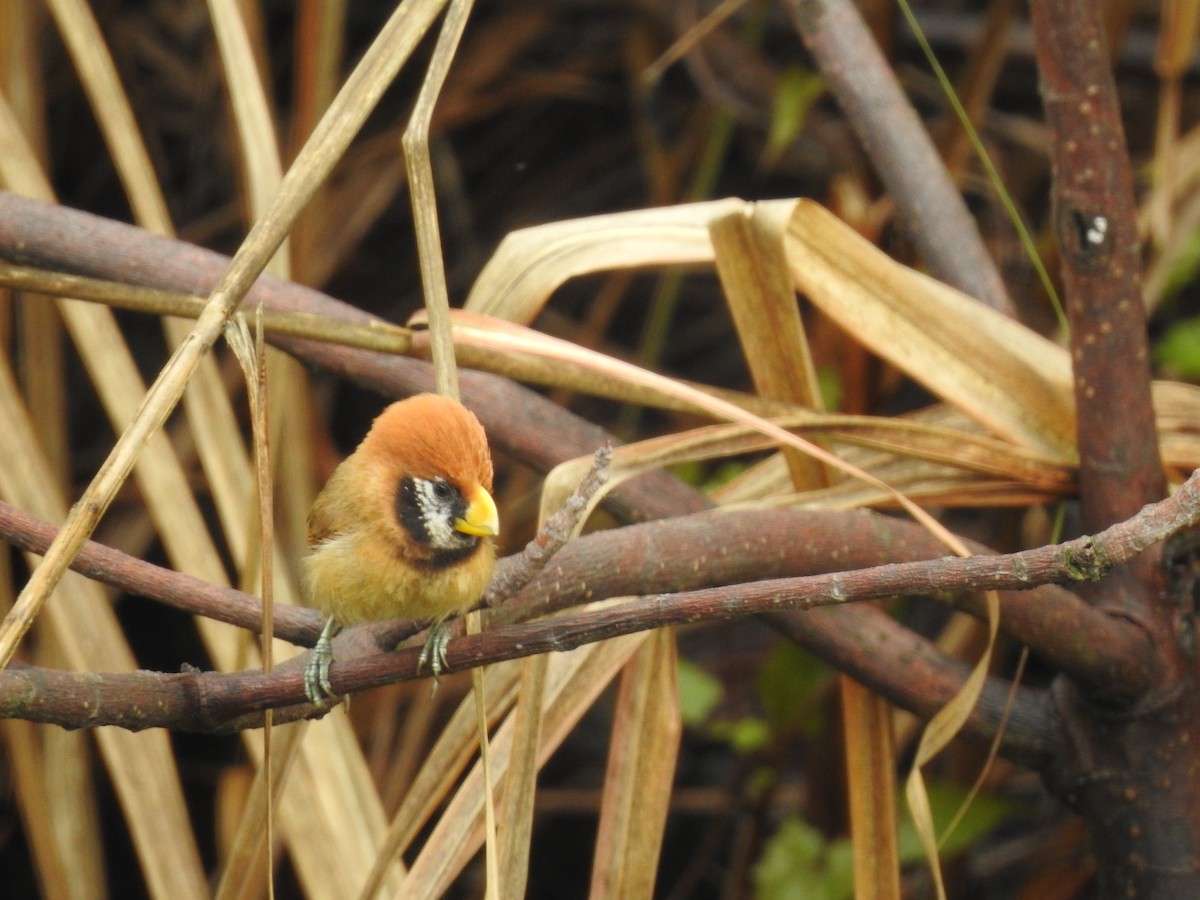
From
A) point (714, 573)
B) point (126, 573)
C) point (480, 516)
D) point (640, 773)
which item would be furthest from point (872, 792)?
point (126, 573)

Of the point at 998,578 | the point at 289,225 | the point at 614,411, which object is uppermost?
the point at 614,411

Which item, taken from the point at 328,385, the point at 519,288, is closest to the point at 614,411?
the point at 328,385

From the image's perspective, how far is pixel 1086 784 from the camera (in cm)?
197

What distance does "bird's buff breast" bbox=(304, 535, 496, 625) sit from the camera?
63.2 inches

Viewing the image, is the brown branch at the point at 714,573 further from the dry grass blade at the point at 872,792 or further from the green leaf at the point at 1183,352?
the green leaf at the point at 1183,352

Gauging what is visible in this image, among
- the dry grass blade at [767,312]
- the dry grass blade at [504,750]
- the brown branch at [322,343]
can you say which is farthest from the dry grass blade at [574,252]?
the dry grass blade at [504,750]

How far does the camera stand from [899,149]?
7.70 ft

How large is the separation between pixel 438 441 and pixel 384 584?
216 mm

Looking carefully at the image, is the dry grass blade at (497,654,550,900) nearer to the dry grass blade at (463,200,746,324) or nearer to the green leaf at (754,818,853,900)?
the dry grass blade at (463,200,746,324)

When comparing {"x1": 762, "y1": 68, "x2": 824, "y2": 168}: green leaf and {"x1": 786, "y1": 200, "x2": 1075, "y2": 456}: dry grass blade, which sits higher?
{"x1": 762, "y1": 68, "x2": 824, "y2": 168}: green leaf

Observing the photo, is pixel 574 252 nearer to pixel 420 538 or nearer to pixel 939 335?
pixel 420 538

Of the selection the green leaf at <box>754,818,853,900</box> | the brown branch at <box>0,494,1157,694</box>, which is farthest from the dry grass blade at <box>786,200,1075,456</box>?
the green leaf at <box>754,818,853,900</box>

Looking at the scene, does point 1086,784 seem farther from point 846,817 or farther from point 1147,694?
point 846,817

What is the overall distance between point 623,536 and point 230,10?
919 mm
